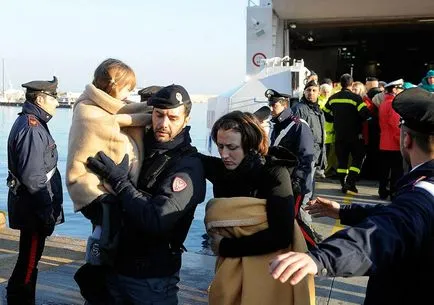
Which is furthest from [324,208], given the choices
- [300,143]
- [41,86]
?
[300,143]

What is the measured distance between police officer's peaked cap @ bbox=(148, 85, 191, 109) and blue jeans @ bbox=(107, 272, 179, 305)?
789mm

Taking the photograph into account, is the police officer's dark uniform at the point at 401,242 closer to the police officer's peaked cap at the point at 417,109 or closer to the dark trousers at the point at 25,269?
the police officer's peaked cap at the point at 417,109

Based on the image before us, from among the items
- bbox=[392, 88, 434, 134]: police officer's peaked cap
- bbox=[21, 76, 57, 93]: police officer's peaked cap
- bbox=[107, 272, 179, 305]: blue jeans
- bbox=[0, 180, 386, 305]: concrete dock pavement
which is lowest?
bbox=[0, 180, 386, 305]: concrete dock pavement

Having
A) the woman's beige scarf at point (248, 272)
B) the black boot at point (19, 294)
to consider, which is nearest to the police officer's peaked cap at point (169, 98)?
the woman's beige scarf at point (248, 272)

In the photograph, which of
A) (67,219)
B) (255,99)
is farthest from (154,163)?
(255,99)

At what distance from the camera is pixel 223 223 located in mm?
2373

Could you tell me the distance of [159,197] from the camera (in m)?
2.27

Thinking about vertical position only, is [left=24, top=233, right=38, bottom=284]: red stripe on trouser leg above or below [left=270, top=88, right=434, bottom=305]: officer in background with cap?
below

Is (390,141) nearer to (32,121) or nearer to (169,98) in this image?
(32,121)

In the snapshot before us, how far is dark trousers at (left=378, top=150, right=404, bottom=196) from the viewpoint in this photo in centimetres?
778

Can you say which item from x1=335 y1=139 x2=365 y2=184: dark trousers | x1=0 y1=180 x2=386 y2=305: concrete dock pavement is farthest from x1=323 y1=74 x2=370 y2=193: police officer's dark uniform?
x1=0 y1=180 x2=386 y2=305: concrete dock pavement

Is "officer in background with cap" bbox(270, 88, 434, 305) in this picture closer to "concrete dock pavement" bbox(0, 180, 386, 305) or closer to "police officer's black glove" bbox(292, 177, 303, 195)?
"police officer's black glove" bbox(292, 177, 303, 195)

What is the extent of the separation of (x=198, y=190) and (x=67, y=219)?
703 cm

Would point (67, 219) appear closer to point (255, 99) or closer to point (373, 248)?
point (255, 99)
